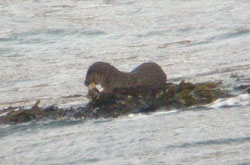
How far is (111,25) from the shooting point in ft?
65.4

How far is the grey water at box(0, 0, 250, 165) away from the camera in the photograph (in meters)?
7.79

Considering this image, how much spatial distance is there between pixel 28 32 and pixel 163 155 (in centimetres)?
1280

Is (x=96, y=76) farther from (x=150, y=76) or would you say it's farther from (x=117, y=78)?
(x=150, y=76)

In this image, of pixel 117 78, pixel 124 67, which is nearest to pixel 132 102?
pixel 117 78

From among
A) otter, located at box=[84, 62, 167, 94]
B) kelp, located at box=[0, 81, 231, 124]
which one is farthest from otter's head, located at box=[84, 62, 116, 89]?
kelp, located at box=[0, 81, 231, 124]

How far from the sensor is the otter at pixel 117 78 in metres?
9.88

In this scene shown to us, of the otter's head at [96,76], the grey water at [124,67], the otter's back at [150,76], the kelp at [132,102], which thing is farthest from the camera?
the otter's back at [150,76]

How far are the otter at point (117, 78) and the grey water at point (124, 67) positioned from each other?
0.68 m

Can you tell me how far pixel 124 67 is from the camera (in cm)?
1388

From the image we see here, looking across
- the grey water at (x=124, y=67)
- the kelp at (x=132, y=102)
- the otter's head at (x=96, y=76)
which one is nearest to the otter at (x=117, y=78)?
the otter's head at (x=96, y=76)

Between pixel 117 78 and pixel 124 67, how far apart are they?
13.0 ft

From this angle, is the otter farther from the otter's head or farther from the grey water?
the grey water

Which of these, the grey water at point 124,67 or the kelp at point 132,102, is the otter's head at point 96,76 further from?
the grey water at point 124,67

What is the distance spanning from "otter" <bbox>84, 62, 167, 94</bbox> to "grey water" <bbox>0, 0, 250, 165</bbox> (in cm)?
68
